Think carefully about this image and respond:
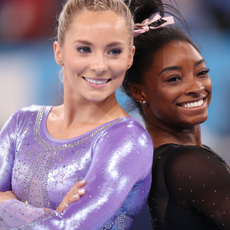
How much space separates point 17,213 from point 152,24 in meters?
1.06

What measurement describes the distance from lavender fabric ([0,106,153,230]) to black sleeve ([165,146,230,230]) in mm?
130

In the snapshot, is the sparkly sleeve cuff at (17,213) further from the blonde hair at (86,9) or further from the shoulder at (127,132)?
the blonde hair at (86,9)

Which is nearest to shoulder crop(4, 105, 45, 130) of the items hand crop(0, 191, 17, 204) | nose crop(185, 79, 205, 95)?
hand crop(0, 191, 17, 204)

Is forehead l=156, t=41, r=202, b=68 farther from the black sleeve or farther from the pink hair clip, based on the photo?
the black sleeve

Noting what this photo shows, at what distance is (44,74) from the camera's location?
2562mm

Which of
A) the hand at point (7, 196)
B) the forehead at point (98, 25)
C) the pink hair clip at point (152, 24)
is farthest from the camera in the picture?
the pink hair clip at point (152, 24)

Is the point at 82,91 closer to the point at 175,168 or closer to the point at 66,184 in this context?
the point at 66,184

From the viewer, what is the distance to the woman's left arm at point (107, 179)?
1.06 m

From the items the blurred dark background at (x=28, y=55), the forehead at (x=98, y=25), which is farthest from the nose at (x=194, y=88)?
the blurred dark background at (x=28, y=55)

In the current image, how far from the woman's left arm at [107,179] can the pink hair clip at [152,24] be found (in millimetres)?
603

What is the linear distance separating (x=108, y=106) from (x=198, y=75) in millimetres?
500

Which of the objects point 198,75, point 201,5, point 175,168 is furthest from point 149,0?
point 201,5

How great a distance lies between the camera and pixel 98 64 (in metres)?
1.18

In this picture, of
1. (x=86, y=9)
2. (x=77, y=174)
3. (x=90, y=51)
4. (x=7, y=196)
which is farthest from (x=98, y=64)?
(x=7, y=196)
